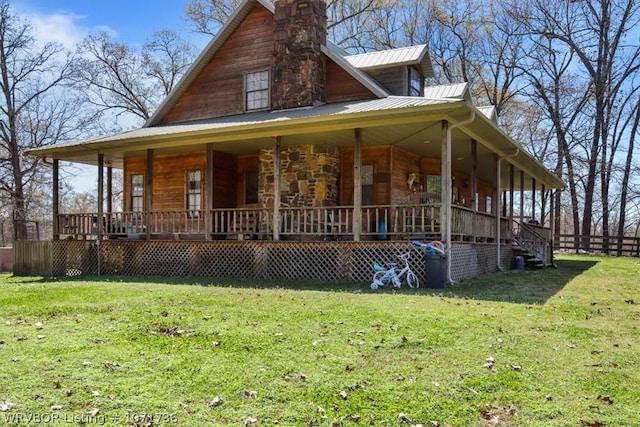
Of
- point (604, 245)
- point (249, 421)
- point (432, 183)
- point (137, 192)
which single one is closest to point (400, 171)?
point (432, 183)

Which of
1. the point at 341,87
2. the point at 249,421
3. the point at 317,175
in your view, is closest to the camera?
the point at 249,421

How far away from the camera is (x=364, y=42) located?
3506 cm

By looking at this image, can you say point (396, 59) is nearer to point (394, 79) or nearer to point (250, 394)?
point (394, 79)

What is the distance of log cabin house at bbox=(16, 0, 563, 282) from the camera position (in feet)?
42.1

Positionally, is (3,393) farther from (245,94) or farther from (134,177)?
(134,177)

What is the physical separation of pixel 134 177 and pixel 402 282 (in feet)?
38.3

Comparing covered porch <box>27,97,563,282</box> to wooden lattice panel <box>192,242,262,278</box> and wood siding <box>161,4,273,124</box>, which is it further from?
wood siding <box>161,4,273,124</box>

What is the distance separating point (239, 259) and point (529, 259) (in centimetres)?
963

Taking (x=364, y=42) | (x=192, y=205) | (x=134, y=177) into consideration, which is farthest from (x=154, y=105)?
(x=192, y=205)

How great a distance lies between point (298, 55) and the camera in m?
16.1

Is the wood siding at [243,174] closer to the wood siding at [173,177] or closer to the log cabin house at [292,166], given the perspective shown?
the log cabin house at [292,166]

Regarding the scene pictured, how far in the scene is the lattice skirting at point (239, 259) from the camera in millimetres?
12523

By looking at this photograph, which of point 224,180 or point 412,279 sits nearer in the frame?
point 412,279

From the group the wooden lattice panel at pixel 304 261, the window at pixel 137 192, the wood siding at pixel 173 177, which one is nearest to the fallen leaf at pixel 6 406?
the wooden lattice panel at pixel 304 261
